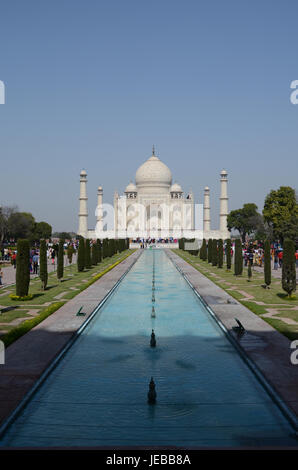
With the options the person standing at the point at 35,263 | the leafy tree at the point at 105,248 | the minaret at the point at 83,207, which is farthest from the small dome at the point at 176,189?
the person standing at the point at 35,263

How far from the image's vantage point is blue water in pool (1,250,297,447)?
4.66 m

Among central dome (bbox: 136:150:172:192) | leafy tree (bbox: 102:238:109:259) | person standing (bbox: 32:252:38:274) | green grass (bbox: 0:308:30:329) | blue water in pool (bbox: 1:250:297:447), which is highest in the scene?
central dome (bbox: 136:150:172:192)

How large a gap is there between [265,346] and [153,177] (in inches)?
2523

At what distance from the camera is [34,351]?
748 cm

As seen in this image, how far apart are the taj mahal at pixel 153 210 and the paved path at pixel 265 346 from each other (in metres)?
51.8

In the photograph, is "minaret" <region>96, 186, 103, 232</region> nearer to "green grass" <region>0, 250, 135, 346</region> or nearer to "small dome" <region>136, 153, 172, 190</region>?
"small dome" <region>136, 153, 172, 190</region>

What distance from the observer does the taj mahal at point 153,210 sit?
211 ft

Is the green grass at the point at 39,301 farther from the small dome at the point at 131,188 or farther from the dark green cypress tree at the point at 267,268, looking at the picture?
the small dome at the point at 131,188

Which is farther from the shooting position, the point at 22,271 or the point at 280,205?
the point at 280,205

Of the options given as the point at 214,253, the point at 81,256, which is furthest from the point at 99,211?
the point at 81,256

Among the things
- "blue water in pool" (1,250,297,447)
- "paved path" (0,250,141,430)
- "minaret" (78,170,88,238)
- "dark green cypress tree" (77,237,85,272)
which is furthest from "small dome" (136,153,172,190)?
"blue water in pool" (1,250,297,447)

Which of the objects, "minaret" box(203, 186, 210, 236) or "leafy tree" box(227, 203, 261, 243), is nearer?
"minaret" box(203, 186, 210, 236)

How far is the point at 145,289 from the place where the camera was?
15.7 meters

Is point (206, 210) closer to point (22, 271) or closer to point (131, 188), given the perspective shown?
point (131, 188)
